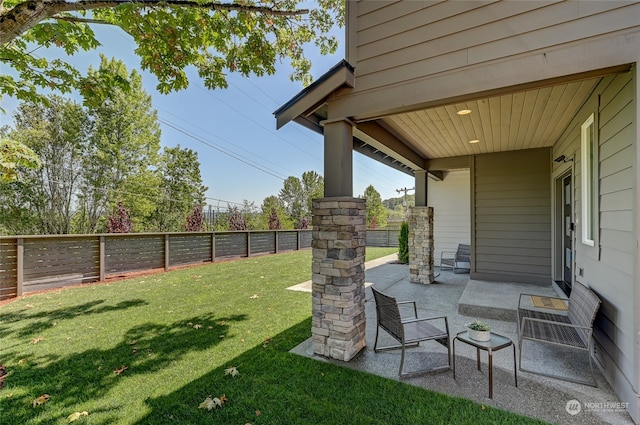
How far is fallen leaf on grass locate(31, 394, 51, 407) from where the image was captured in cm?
243

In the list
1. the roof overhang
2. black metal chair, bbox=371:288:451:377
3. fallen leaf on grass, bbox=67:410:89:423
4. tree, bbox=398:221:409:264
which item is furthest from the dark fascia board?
tree, bbox=398:221:409:264

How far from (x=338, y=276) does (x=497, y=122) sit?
11.5ft

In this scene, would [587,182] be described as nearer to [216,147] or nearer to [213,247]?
[213,247]

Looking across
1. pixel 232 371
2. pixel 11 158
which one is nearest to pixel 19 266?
pixel 11 158

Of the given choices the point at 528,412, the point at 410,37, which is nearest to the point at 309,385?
the point at 528,412

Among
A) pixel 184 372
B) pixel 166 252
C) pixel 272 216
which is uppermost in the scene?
pixel 272 216

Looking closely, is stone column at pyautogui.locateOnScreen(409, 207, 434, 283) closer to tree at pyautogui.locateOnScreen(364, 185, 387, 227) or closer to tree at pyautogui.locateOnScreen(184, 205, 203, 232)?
tree at pyautogui.locateOnScreen(184, 205, 203, 232)

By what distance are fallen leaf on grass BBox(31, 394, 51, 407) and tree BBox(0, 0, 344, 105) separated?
3.20 m

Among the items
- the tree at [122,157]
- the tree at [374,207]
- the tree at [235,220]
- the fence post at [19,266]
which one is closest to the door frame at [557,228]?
the fence post at [19,266]

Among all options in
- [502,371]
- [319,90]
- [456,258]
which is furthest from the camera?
[456,258]

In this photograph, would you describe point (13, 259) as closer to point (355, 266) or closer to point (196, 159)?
point (355, 266)

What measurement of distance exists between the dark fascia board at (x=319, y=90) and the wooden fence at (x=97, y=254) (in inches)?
260

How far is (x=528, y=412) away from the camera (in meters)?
2.23

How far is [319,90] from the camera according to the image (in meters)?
3.27
